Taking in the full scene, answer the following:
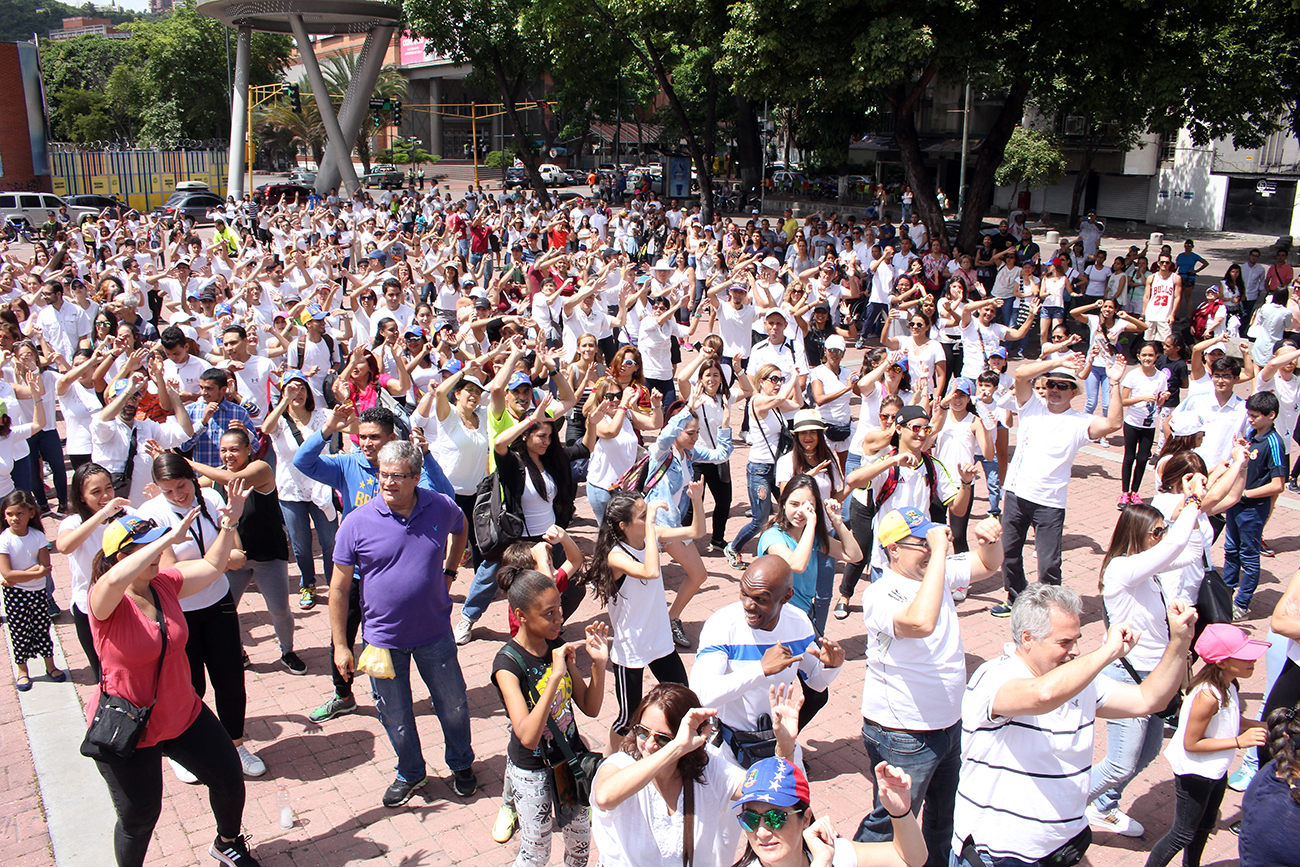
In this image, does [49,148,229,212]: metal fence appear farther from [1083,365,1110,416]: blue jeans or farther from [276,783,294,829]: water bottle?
[276,783,294,829]: water bottle

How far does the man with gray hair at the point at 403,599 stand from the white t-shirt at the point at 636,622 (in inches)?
33.6

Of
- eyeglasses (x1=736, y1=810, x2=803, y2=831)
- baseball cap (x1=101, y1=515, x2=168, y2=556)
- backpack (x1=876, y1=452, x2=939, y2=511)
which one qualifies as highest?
baseball cap (x1=101, y1=515, x2=168, y2=556)

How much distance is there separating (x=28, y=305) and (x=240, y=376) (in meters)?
5.58

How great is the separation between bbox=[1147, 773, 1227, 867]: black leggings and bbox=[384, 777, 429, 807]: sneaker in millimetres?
3511

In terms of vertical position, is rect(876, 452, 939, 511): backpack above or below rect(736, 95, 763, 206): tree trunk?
below

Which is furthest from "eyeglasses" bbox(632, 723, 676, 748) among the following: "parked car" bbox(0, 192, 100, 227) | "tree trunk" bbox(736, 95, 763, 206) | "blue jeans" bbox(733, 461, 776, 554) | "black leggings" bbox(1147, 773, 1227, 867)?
"tree trunk" bbox(736, 95, 763, 206)

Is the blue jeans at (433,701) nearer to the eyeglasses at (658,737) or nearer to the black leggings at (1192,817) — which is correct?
the eyeglasses at (658,737)

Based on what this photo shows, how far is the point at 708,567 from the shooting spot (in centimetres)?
785

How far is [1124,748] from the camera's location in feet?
14.4

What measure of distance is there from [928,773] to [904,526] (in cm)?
103

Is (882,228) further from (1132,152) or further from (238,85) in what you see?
(238,85)

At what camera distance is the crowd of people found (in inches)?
131

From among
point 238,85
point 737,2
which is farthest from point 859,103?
point 238,85

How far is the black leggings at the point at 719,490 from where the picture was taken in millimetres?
7816
